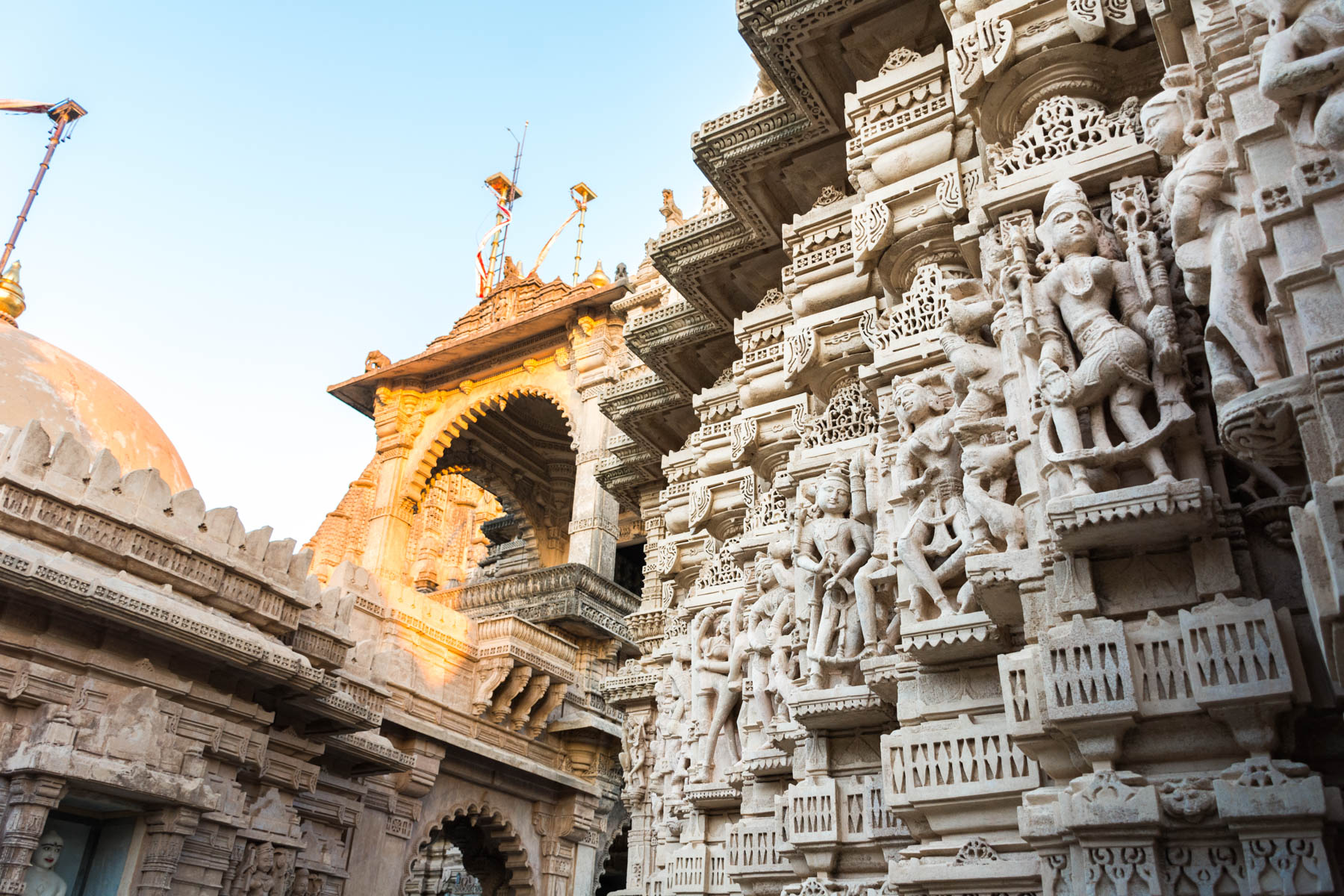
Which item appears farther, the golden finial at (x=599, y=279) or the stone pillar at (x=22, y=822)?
the golden finial at (x=599, y=279)

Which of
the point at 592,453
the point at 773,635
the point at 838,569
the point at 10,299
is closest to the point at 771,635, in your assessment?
the point at 773,635

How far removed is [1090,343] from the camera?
14.0 ft

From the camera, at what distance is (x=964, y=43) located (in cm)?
583

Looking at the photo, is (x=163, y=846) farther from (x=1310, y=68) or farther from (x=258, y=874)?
(x=1310, y=68)

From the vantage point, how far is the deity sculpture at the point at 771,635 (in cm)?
710

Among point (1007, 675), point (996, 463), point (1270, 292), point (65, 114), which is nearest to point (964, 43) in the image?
point (996, 463)

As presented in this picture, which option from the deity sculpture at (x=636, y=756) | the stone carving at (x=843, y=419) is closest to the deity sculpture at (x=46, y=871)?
the deity sculpture at (x=636, y=756)

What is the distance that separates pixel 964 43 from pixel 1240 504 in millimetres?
3262

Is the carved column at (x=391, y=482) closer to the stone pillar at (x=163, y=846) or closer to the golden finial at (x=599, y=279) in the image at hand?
the golden finial at (x=599, y=279)

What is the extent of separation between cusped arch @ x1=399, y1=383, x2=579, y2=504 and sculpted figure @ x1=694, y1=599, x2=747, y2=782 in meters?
16.2

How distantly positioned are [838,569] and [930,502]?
1192mm

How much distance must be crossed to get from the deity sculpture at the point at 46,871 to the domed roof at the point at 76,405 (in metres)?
4.19

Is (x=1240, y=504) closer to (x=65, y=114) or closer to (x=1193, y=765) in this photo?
(x=1193, y=765)

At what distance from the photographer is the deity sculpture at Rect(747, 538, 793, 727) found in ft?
23.3
